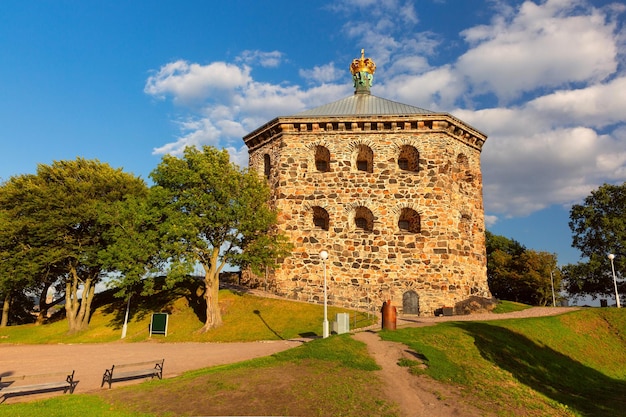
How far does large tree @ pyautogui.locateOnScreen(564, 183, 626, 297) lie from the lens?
36469mm

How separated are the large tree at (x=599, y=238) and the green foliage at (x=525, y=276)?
1978 mm

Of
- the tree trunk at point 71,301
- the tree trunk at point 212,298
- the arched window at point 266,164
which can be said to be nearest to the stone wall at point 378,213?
the arched window at point 266,164

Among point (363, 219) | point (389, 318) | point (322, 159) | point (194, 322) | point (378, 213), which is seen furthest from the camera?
point (322, 159)

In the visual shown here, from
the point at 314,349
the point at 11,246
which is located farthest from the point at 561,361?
the point at 11,246

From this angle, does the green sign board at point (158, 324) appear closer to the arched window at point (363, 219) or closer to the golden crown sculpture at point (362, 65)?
the arched window at point (363, 219)

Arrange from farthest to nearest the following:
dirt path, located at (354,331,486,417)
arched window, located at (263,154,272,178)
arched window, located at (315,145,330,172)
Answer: arched window, located at (263,154,272,178) → arched window, located at (315,145,330,172) → dirt path, located at (354,331,486,417)

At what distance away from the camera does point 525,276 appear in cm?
4122

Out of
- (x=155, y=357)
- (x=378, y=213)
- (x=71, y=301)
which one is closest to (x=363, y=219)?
(x=378, y=213)

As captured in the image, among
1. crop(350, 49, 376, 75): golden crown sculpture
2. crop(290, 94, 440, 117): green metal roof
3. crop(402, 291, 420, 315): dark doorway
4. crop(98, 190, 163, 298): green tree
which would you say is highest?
crop(350, 49, 376, 75): golden crown sculpture

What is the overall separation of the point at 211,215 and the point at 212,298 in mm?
4804

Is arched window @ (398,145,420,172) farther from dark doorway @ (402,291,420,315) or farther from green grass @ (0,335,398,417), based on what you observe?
green grass @ (0,335,398,417)

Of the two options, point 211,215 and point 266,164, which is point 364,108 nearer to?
point 266,164

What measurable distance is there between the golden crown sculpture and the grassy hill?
23775mm

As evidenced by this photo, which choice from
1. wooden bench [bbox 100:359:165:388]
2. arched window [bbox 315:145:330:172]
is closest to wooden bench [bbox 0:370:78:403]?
wooden bench [bbox 100:359:165:388]
